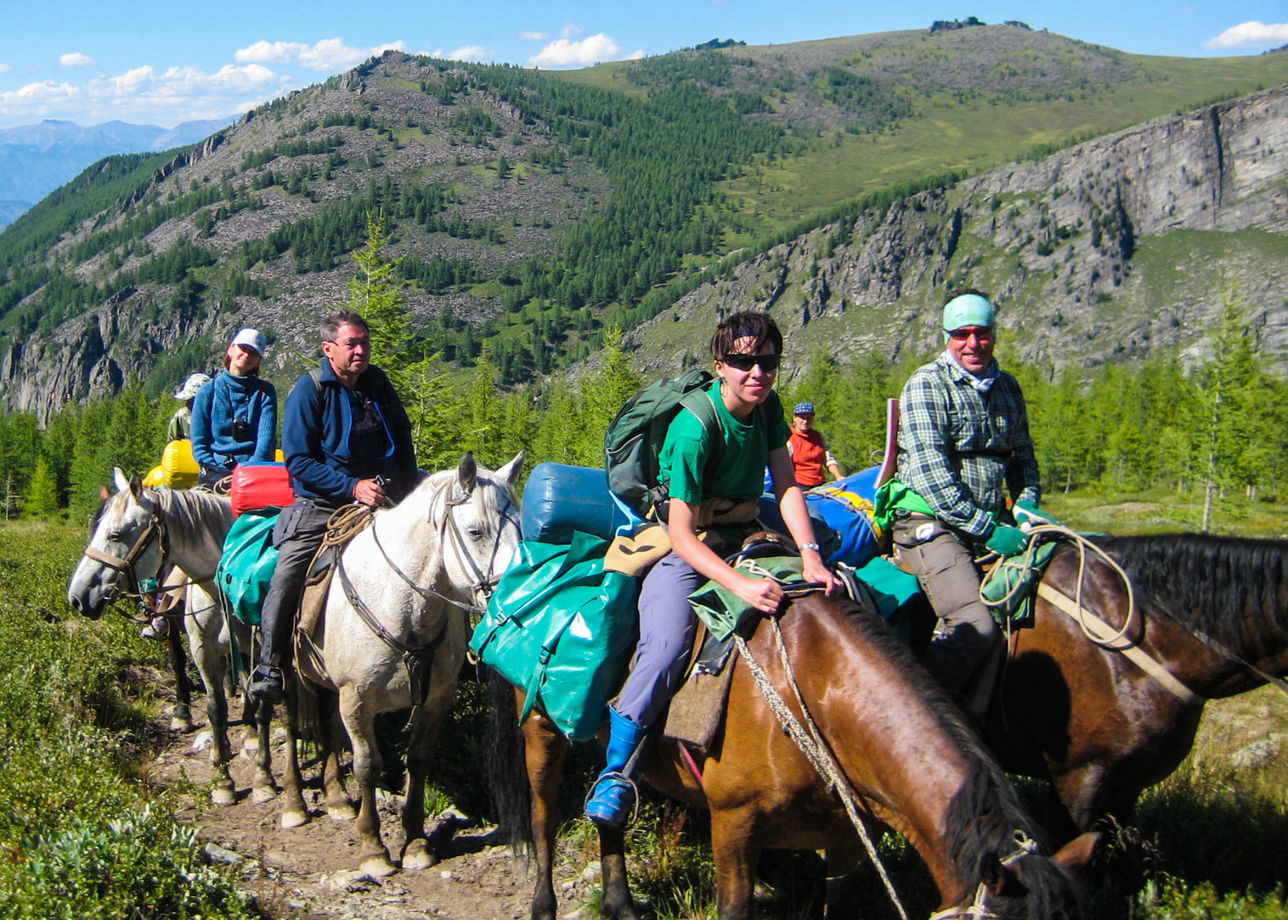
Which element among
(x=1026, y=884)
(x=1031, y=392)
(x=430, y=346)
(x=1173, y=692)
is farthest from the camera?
(x=1031, y=392)

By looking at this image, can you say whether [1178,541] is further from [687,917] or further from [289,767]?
[289,767]

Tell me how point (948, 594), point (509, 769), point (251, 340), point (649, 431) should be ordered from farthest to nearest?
1. point (251, 340)
2. point (509, 769)
3. point (948, 594)
4. point (649, 431)

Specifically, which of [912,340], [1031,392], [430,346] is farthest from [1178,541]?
[912,340]

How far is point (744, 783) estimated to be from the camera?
12.1ft

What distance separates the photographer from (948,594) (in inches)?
189

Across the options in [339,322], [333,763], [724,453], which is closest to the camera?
[724,453]

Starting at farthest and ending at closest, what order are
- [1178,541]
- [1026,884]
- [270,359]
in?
[270,359], [1178,541], [1026,884]

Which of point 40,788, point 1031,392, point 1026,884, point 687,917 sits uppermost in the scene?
point 1026,884

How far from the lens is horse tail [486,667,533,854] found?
211 inches

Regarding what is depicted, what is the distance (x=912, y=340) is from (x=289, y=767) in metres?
187

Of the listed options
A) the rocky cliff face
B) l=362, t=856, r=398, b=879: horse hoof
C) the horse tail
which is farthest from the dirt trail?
the rocky cliff face

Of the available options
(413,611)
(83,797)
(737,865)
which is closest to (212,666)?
(83,797)

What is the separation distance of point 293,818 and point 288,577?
195 cm

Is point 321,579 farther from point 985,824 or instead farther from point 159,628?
point 985,824
